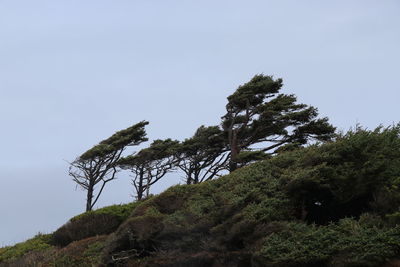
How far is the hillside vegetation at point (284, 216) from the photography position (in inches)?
296

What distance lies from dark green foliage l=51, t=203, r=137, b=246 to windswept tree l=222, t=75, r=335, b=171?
10172 mm

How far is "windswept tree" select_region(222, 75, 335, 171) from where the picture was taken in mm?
24641

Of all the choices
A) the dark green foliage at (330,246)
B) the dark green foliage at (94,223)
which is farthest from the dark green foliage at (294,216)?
the dark green foliage at (94,223)

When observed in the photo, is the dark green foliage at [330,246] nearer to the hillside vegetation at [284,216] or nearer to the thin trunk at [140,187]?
the hillside vegetation at [284,216]

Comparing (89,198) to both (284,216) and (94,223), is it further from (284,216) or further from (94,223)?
(284,216)

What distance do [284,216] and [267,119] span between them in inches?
659

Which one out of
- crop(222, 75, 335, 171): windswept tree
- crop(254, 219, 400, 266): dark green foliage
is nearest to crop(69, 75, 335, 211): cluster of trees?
crop(222, 75, 335, 171): windswept tree

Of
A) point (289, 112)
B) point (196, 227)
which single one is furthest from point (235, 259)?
point (289, 112)

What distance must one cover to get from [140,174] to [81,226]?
1804cm

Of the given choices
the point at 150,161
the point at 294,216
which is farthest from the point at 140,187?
the point at 294,216

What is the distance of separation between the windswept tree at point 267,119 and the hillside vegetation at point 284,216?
42.0 feet

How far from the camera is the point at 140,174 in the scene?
33531 mm

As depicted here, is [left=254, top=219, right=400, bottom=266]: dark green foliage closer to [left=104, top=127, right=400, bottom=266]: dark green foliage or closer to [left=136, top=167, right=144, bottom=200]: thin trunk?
[left=104, top=127, right=400, bottom=266]: dark green foliage

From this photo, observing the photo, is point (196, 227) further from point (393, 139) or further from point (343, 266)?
point (393, 139)
